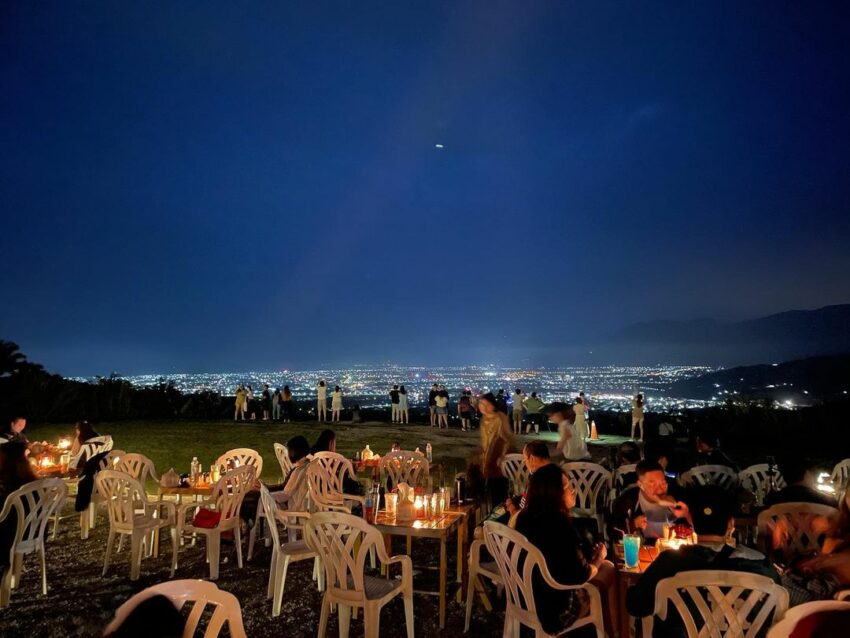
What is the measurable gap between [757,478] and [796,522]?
2.51 m

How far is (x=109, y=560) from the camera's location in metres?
5.84

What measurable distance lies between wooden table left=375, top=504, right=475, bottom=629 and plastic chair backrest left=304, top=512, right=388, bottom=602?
0.77 metres

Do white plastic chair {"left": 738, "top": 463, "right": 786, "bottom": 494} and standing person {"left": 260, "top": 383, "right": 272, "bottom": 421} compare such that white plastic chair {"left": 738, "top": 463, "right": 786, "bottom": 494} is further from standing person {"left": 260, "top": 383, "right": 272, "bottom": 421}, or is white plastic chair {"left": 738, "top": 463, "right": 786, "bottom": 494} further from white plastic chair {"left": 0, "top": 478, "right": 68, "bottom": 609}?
standing person {"left": 260, "top": 383, "right": 272, "bottom": 421}

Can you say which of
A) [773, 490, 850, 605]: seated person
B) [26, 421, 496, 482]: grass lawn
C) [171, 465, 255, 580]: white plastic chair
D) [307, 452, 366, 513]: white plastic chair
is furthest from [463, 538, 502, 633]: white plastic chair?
[26, 421, 496, 482]: grass lawn

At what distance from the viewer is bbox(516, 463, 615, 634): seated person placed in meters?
3.45

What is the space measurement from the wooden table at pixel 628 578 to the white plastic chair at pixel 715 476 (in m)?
2.66

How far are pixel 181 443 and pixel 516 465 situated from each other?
11.7 meters

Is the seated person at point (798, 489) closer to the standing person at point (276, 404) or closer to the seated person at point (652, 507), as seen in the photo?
the seated person at point (652, 507)

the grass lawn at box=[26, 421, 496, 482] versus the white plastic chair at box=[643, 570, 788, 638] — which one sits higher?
the white plastic chair at box=[643, 570, 788, 638]

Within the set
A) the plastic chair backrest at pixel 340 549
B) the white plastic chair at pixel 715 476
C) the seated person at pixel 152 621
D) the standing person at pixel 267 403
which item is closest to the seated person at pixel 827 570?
the plastic chair backrest at pixel 340 549

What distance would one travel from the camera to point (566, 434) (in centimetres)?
787

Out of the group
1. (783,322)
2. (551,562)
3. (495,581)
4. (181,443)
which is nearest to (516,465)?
(495,581)

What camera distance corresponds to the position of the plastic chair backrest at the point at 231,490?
5727 mm

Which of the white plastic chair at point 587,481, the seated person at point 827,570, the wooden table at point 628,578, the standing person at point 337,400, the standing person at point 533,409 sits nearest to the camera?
the seated person at point 827,570
